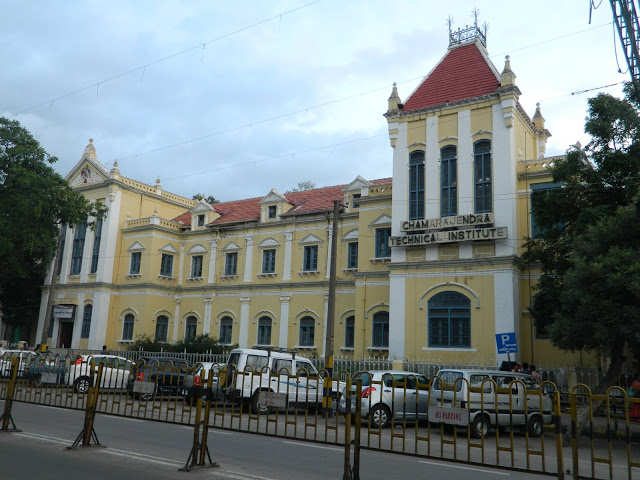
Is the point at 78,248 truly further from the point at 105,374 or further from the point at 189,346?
the point at 105,374

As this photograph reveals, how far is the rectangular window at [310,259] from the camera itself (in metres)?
31.8

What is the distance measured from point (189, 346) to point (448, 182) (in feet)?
52.4

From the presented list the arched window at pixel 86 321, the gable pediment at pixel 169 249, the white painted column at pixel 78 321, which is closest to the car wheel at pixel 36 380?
the gable pediment at pixel 169 249

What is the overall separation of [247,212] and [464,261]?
16990mm

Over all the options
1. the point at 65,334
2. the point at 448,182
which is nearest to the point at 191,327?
the point at 65,334

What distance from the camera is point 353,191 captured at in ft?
101

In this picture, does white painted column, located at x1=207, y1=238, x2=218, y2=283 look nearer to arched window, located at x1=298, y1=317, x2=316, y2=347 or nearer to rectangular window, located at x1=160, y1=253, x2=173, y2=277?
rectangular window, located at x1=160, y1=253, x2=173, y2=277

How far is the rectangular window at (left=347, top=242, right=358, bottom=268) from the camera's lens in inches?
1184

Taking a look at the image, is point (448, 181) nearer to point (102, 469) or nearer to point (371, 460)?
point (371, 460)

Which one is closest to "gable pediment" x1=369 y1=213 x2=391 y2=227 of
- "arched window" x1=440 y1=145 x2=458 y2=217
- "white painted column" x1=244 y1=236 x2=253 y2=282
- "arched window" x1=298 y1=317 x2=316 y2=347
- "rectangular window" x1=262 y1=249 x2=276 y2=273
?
"arched window" x1=440 y1=145 x2=458 y2=217

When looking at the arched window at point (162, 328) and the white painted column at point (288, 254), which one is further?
the arched window at point (162, 328)

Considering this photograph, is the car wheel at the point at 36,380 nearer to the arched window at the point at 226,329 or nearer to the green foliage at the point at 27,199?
the green foliage at the point at 27,199

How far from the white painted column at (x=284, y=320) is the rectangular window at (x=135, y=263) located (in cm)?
1041

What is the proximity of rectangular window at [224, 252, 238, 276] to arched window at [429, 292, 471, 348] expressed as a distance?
1455 centimetres
